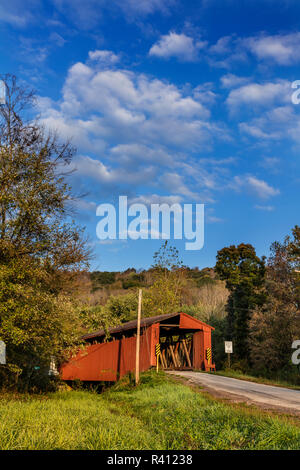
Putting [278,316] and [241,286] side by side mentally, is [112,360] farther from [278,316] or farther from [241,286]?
[241,286]

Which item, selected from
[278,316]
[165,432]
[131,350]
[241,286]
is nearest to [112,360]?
[131,350]

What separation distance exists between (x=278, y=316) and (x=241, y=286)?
7.94m

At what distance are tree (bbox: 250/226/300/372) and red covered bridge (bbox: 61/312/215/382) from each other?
4.96 m

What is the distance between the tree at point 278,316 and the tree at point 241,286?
8.32 feet

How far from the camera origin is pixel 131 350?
23.3m

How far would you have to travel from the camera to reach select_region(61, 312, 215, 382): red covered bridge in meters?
23.2

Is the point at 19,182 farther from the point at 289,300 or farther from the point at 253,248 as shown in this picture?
the point at 253,248

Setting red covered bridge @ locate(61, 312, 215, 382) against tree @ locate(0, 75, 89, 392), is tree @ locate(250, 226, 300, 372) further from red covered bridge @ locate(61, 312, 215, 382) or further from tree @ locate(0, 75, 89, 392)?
tree @ locate(0, 75, 89, 392)

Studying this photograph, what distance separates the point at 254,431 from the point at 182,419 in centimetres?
228

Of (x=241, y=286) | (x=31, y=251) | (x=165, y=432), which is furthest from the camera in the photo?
(x=241, y=286)

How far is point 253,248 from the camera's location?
3997cm

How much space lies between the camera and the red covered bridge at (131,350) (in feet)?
76.2

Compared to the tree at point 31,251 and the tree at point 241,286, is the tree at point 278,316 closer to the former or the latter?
the tree at point 241,286

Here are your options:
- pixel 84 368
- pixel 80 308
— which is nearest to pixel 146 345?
pixel 84 368
